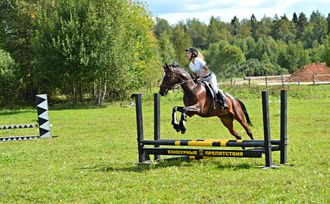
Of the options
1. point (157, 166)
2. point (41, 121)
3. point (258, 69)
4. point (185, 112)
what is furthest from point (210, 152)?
point (258, 69)

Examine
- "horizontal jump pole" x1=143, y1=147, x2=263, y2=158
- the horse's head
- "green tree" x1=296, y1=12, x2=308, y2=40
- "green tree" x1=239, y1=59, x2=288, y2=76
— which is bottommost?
"horizontal jump pole" x1=143, y1=147, x2=263, y2=158

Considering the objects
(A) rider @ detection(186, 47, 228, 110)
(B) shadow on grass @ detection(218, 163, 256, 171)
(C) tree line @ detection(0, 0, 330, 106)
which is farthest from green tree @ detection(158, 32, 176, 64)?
(B) shadow on grass @ detection(218, 163, 256, 171)

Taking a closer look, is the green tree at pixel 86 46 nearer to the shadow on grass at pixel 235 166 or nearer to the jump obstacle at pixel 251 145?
the jump obstacle at pixel 251 145

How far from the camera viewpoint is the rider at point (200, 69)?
13062 millimetres

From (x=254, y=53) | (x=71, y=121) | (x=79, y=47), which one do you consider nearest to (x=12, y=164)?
(x=71, y=121)

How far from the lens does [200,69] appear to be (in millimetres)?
13336

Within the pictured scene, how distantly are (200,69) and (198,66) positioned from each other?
14 centimetres

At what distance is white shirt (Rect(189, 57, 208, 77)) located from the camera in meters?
13.1

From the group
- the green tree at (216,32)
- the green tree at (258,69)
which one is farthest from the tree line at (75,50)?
the green tree at (216,32)

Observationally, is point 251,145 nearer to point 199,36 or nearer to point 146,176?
point 146,176

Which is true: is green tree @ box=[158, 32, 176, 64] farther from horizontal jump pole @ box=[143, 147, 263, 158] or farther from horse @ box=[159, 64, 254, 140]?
horizontal jump pole @ box=[143, 147, 263, 158]

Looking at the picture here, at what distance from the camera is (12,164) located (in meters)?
14.3

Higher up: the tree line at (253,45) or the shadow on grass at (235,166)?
the tree line at (253,45)

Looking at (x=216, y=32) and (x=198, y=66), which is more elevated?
(x=216, y=32)
